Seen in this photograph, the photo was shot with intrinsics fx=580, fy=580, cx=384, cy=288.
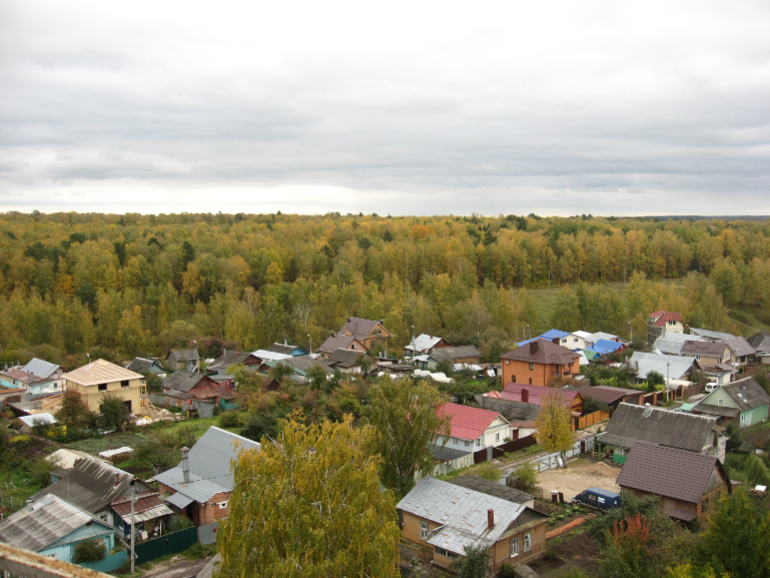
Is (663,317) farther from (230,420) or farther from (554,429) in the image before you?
(230,420)

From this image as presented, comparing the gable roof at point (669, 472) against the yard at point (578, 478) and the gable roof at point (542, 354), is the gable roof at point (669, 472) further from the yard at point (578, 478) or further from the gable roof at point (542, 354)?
the gable roof at point (542, 354)

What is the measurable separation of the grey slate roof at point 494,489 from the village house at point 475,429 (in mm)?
6697

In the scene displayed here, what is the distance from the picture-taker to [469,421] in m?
28.0

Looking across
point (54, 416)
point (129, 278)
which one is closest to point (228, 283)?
point (129, 278)

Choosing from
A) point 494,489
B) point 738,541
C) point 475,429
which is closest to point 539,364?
point 475,429

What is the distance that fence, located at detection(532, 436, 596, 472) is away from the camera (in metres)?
25.9

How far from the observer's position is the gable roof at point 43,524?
54.9ft

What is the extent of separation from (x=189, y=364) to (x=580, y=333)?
3530 centimetres

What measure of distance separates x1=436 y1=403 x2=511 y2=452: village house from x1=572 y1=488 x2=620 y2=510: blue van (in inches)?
248

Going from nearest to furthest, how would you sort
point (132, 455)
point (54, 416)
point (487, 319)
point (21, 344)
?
1. point (132, 455)
2. point (54, 416)
3. point (21, 344)
4. point (487, 319)

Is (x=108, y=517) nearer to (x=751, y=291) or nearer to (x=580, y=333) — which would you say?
(x=580, y=333)

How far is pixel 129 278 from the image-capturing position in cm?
6712

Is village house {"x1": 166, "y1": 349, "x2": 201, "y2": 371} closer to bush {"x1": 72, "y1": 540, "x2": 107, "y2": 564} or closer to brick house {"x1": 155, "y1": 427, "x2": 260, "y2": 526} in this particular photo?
brick house {"x1": 155, "y1": 427, "x2": 260, "y2": 526}

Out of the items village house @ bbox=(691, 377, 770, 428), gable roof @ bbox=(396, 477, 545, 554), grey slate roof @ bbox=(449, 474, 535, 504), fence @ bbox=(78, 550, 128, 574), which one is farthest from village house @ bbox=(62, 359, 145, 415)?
village house @ bbox=(691, 377, 770, 428)
